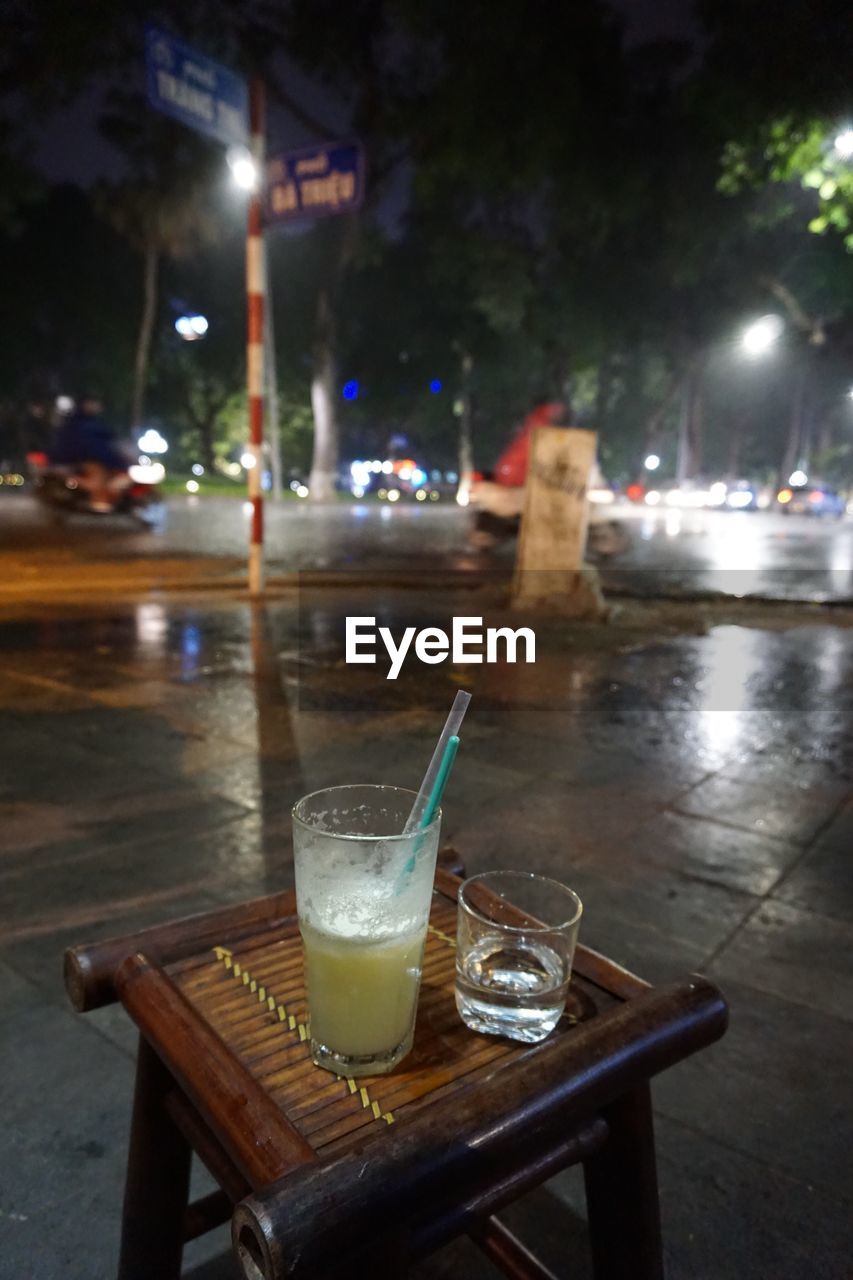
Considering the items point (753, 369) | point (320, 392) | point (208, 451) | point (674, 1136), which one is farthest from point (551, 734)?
point (753, 369)

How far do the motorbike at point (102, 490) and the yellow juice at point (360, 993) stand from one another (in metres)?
14.6

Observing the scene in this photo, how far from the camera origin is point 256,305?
8664mm

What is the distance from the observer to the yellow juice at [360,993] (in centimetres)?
116

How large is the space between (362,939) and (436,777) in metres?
0.23

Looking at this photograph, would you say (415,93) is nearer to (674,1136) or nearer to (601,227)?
(601,227)

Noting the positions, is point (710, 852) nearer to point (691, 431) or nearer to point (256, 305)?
point (256, 305)

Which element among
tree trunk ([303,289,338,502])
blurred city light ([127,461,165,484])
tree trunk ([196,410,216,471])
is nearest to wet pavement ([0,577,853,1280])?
blurred city light ([127,461,165,484])

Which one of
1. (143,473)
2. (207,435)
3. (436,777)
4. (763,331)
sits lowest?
(436,777)

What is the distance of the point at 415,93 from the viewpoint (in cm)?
2180

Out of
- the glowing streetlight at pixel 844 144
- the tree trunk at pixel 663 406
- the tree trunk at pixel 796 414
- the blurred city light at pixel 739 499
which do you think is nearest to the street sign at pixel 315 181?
the glowing streetlight at pixel 844 144

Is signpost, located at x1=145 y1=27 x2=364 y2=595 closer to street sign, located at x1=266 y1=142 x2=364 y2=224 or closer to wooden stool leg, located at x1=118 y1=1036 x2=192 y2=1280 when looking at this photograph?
street sign, located at x1=266 y1=142 x2=364 y2=224

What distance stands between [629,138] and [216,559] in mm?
13395

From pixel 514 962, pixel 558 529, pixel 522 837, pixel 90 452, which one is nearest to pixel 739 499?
pixel 90 452

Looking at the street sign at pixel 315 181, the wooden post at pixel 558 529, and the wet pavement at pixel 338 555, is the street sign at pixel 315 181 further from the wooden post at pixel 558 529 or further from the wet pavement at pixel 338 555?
the wet pavement at pixel 338 555
